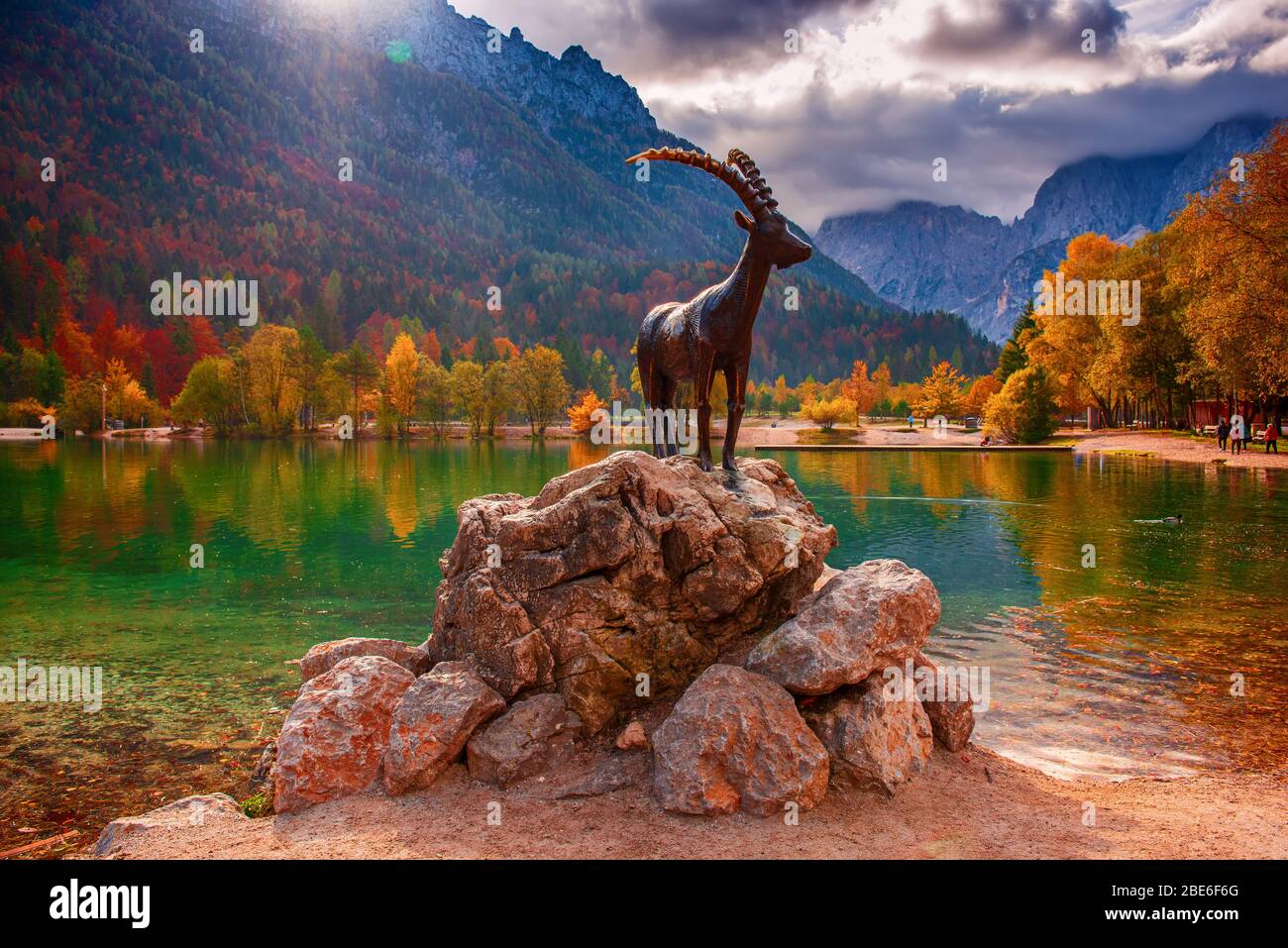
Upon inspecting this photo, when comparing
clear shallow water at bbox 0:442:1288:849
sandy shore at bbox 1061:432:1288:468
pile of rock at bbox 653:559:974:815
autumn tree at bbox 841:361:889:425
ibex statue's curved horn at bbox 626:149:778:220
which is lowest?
clear shallow water at bbox 0:442:1288:849

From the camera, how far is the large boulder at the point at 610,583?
815 centimetres

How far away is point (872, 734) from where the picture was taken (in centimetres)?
727

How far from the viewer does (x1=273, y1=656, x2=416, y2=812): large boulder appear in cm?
730

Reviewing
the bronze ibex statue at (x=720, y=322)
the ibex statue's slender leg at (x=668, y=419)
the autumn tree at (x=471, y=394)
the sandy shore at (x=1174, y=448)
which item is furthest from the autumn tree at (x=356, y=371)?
the bronze ibex statue at (x=720, y=322)

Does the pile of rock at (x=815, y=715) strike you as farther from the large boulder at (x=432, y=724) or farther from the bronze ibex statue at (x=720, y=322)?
the bronze ibex statue at (x=720, y=322)

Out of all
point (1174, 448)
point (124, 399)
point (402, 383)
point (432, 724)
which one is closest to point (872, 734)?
point (432, 724)

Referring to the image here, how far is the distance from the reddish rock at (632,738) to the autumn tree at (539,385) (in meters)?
101

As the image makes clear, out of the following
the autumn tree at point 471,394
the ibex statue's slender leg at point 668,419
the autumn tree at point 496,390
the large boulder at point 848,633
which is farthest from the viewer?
the autumn tree at point 471,394

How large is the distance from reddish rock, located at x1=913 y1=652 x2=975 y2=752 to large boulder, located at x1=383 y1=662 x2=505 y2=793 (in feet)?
14.5

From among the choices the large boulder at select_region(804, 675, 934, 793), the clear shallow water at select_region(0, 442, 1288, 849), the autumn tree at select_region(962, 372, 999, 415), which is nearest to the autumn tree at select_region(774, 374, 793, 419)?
the autumn tree at select_region(962, 372, 999, 415)

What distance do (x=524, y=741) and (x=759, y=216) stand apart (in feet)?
22.1

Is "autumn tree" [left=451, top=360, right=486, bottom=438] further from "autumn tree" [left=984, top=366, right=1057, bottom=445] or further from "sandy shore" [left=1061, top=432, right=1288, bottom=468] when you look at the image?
"sandy shore" [left=1061, top=432, right=1288, bottom=468]

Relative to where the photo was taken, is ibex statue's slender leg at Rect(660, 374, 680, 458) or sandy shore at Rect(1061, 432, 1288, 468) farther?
sandy shore at Rect(1061, 432, 1288, 468)

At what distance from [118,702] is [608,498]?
8.67m
